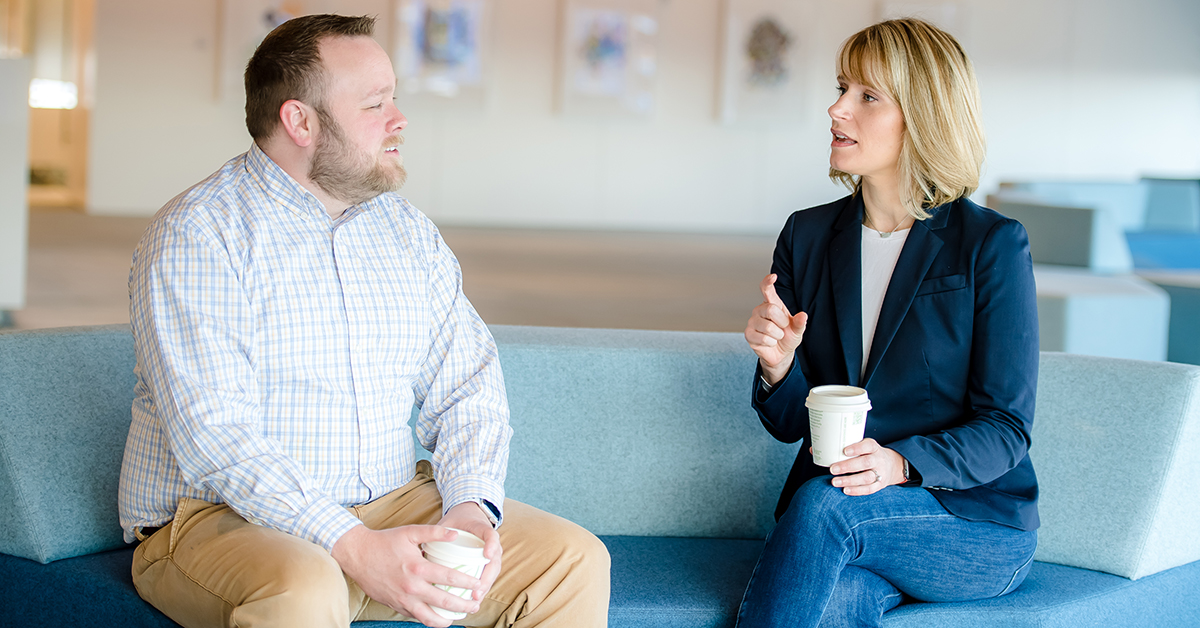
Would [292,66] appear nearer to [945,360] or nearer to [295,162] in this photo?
[295,162]

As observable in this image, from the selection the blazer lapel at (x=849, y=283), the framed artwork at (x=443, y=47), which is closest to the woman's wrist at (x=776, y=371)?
the blazer lapel at (x=849, y=283)

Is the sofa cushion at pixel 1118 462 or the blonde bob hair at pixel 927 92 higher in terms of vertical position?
the blonde bob hair at pixel 927 92

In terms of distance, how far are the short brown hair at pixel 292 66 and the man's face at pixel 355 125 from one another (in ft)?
0.05

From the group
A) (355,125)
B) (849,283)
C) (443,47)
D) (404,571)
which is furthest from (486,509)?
(443,47)

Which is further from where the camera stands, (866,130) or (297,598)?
(866,130)

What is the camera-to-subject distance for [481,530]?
57.3 inches

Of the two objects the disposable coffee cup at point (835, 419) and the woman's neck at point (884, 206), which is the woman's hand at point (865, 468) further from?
the woman's neck at point (884, 206)

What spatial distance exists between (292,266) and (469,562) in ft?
1.88

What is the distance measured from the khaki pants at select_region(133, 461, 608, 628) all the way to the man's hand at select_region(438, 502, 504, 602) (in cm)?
6

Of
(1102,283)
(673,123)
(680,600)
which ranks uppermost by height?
(673,123)

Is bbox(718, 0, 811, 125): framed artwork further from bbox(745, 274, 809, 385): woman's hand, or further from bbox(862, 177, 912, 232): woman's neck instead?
bbox(745, 274, 809, 385): woman's hand

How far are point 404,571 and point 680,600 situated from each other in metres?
0.53

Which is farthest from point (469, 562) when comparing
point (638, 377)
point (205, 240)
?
point (638, 377)

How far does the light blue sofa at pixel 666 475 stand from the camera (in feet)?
5.54
